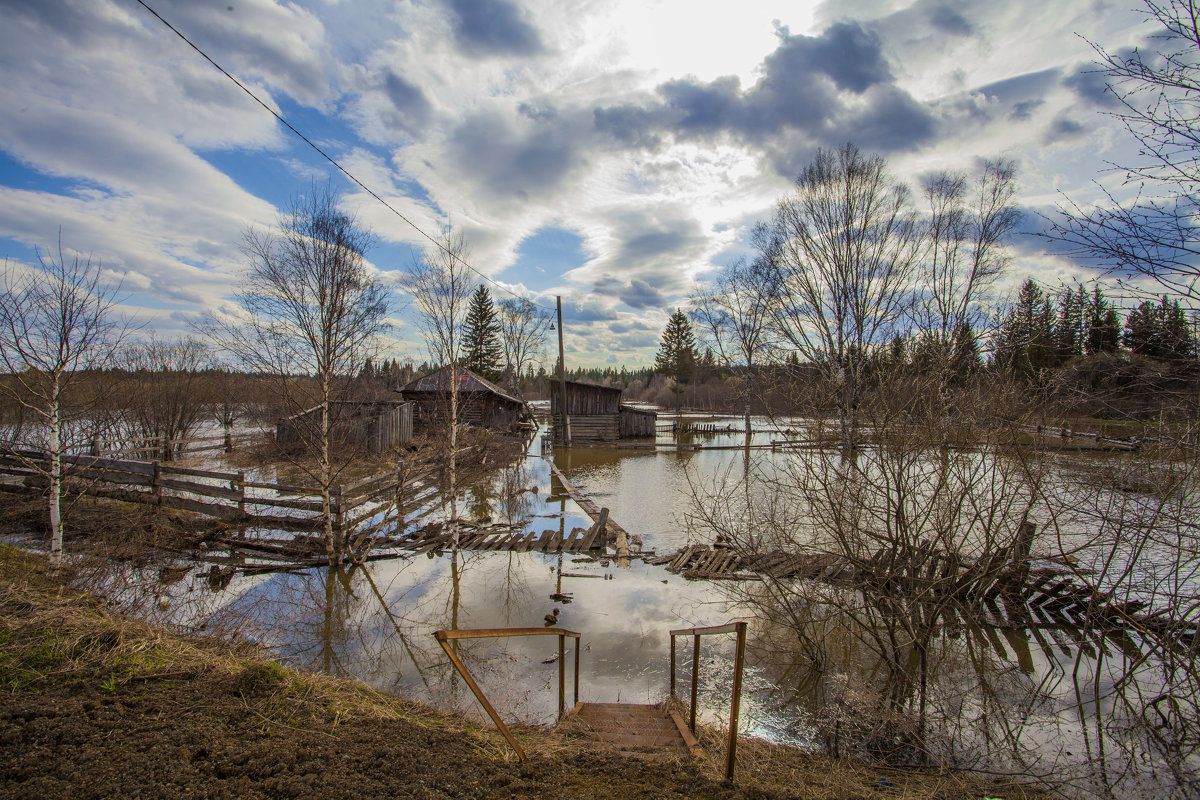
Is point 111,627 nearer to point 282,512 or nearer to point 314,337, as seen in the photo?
point 314,337

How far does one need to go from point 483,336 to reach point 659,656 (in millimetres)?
46098

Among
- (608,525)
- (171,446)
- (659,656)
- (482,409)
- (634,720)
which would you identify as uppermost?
(482,409)

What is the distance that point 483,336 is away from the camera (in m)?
51.2

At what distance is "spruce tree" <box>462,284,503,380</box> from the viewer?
165ft

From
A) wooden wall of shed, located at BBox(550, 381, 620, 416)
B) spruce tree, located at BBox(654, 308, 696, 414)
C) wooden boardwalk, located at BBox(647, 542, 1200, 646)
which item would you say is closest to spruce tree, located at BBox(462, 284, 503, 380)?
wooden wall of shed, located at BBox(550, 381, 620, 416)

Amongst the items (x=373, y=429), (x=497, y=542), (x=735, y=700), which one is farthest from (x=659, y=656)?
→ (x=373, y=429)

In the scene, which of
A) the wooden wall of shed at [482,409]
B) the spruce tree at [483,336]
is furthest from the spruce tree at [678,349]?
the wooden wall of shed at [482,409]

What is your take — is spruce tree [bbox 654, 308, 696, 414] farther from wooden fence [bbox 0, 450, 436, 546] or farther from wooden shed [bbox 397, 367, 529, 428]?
wooden fence [bbox 0, 450, 436, 546]

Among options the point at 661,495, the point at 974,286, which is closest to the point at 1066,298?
the point at 661,495

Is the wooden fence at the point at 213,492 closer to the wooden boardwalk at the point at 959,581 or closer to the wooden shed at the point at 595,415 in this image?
the wooden boardwalk at the point at 959,581

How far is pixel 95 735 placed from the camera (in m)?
3.79

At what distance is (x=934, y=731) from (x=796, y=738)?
66.3 inches

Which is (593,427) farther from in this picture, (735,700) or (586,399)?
(735,700)

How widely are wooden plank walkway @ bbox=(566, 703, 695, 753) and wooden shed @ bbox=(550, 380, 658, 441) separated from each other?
97.9 feet
